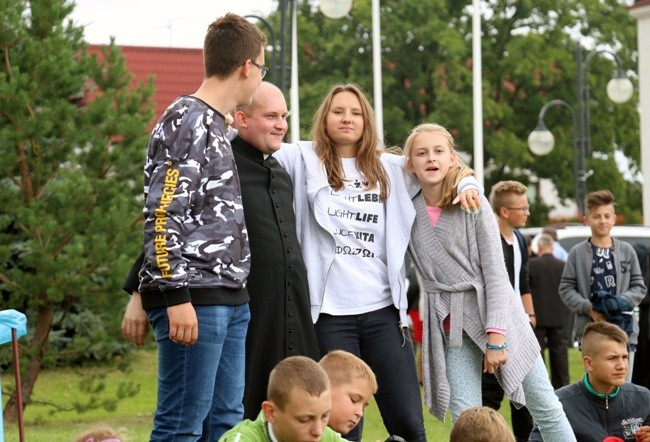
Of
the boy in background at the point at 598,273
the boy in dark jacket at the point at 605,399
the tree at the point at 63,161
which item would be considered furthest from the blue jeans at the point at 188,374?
the tree at the point at 63,161

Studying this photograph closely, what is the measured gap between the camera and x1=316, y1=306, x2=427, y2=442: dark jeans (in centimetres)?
642

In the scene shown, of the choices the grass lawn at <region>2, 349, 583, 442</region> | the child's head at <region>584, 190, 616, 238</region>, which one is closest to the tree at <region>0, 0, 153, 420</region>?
the grass lawn at <region>2, 349, 583, 442</region>

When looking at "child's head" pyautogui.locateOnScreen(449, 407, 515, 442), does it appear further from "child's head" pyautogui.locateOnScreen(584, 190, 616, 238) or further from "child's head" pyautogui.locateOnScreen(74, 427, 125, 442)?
"child's head" pyautogui.locateOnScreen(584, 190, 616, 238)

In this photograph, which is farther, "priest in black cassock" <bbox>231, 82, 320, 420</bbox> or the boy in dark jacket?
the boy in dark jacket

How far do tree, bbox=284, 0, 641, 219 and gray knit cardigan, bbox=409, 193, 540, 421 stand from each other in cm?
4218

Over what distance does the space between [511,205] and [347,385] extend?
433cm

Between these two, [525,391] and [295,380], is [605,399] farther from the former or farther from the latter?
[295,380]

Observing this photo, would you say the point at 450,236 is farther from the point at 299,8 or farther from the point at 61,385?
the point at 299,8

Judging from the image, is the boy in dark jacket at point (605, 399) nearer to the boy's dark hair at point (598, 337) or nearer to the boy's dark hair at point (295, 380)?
the boy's dark hair at point (598, 337)

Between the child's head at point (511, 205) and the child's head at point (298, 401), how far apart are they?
470cm

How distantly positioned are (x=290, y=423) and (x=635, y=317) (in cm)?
612

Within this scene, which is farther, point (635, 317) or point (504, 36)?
point (504, 36)

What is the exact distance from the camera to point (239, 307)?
5527 mm

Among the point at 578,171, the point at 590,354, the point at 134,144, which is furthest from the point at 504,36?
the point at 590,354
